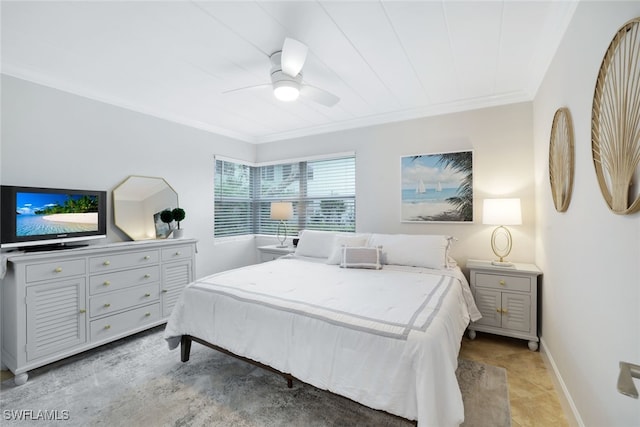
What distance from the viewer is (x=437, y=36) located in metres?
2.00

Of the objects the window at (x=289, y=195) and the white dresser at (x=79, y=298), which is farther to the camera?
the window at (x=289, y=195)

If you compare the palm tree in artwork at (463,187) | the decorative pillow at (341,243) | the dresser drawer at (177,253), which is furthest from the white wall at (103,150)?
the palm tree in artwork at (463,187)

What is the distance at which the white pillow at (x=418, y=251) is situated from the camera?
9.29 ft

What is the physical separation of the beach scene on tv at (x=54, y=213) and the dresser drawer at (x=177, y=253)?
0.69 m

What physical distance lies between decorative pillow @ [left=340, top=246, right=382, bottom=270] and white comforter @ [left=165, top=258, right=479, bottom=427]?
0.26 m

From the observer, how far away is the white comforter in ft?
4.44

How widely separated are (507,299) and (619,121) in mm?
2063

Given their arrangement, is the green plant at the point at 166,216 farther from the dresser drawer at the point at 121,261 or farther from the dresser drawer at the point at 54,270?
the dresser drawer at the point at 54,270

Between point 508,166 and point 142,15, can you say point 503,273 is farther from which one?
point 142,15

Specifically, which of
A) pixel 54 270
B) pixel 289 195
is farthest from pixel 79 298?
pixel 289 195

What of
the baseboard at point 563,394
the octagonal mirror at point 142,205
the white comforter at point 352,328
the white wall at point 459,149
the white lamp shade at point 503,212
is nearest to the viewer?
the white comforter at point 352,328

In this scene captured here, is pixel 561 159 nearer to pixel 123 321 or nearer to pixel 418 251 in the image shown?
pixel 418 251

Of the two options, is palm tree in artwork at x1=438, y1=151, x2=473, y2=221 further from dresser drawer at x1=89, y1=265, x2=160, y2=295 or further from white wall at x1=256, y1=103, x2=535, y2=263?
dresser drawer at x1=89, y1=265, x2=160, y2=295

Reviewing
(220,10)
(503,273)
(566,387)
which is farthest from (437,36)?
(566,387)
